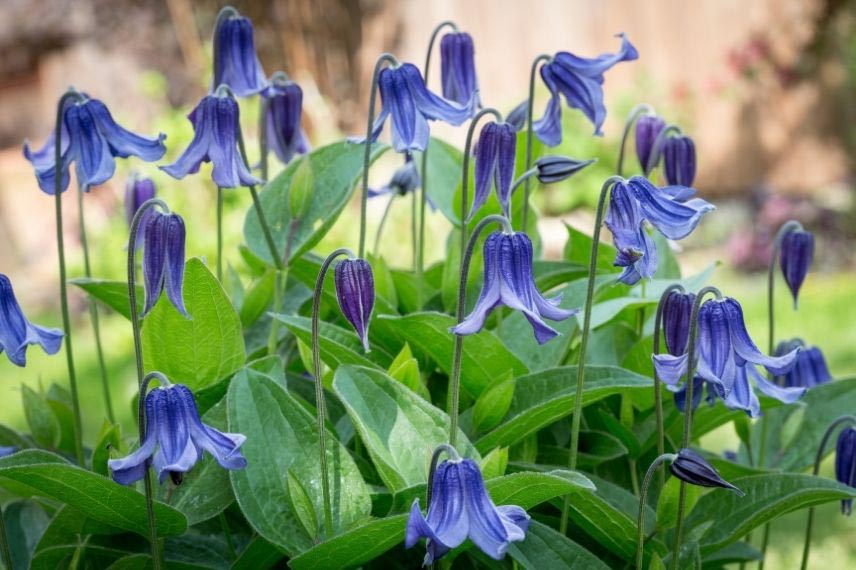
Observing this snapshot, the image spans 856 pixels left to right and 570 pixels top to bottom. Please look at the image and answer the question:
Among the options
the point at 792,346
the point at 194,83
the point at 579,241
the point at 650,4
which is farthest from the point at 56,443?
the point at 650,4

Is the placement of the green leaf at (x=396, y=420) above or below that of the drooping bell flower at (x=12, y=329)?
below

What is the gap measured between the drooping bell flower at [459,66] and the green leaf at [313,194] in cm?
15

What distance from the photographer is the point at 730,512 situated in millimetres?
1501


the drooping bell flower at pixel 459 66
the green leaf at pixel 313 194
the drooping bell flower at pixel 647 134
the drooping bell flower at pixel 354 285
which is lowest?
the drooping bell flower at pixel 354 285

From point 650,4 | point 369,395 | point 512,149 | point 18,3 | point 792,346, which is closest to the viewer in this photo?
point 369,395

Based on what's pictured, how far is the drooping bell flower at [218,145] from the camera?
4.91 feet

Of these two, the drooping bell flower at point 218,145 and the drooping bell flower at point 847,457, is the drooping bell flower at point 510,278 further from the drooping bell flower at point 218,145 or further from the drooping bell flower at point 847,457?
the drooping bell flower at point 847,457

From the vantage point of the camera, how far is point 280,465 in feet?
4.54

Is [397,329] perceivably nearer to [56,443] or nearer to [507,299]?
[507,299]

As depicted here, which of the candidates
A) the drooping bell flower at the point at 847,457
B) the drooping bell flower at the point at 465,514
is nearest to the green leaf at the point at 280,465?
the drooping bell flower at the point at 465,514

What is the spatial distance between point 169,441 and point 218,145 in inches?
18.4

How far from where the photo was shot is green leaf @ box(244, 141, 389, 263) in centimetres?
172

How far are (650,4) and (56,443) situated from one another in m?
7.96

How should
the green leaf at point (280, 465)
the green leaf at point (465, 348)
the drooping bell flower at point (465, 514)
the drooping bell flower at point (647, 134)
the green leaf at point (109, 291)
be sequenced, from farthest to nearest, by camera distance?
the drooping bell flower at point (647, 134), the green leaf at point (109, 291), the green leaf at point (465, 348), the green leaf at point (280, 465), the drooping bell flower at point (465, 514)
